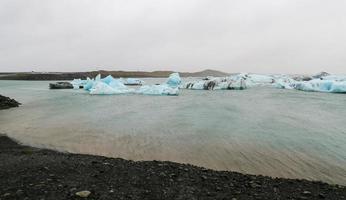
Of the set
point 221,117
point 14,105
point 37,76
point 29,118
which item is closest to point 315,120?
point 221,117

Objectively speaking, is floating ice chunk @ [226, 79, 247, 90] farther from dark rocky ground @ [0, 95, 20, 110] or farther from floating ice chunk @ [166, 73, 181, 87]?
dark rocky ground @ [0, 95, 20, 110]

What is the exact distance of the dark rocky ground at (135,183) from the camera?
5090 mm

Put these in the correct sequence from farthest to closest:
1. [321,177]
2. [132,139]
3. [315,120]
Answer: [315,120], [132,139], [321,177]

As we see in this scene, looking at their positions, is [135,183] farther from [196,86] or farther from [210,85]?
[196,86]

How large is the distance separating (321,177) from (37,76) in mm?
99662

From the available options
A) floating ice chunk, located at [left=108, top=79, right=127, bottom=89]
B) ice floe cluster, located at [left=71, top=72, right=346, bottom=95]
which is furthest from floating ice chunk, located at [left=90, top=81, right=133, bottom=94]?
floating ice chunk, located at [left=108, top=79, right=127, bottom=89]

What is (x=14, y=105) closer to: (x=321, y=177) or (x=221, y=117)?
(x=221, y=117)

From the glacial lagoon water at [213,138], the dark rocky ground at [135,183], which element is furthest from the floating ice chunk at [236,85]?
the dark rocky ground at [135,183]

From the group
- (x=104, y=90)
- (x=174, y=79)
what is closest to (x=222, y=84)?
(x=174, y=79)

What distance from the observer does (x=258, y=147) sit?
10.2 m

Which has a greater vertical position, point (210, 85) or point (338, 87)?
point (338, 87)

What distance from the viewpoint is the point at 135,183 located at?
5664mm

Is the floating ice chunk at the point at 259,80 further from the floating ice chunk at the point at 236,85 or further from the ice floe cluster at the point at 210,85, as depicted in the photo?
the floating ice chunk at the point at 236,85

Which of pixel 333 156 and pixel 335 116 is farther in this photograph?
pixel 335 116
